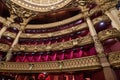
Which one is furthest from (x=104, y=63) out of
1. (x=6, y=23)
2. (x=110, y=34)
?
(x=6, y=23)

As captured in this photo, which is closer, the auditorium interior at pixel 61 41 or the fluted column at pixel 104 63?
the fluted column at pixel 104 63

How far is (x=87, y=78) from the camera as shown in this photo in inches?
392

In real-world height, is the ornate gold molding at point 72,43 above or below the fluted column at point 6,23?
below

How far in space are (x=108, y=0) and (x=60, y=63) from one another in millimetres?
7402

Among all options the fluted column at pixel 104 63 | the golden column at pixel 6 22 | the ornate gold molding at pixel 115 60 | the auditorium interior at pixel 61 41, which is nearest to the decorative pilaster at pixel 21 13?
the auditorium interior at pixel 61 41

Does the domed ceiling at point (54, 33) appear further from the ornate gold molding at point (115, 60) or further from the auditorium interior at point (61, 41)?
the ornate gold molding at point (115, 60)

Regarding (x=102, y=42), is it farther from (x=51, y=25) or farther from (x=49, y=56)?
(x=51, y=25)

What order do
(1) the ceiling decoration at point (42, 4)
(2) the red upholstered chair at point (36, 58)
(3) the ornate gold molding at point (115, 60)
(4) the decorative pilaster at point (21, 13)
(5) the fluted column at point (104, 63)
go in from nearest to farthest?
(5) the fluted column at point (104, 63)
(3) the ornate gold molding at point (115, 60)
(2) the red upholstered chair at point (36, 58)
(4) the decorative pilaster at point (21, 13)
(1) the ceiling decoration at point (42, 4)

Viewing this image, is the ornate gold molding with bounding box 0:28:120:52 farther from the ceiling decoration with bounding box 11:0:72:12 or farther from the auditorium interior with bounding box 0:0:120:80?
the ceiling decoration with bounding box 11:0:72:12

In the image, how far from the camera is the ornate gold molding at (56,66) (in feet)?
29.3

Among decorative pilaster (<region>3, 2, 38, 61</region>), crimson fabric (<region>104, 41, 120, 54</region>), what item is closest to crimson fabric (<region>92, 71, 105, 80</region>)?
crimson fabric (<region>104, 41, 120, 54</region>)

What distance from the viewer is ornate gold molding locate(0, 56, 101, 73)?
Answer: 8943 millimetres

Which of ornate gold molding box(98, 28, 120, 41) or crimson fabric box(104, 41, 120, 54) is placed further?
crimson fabric box(104, 41, 120, 54)

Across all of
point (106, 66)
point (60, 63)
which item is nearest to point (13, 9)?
point (60, 63)
